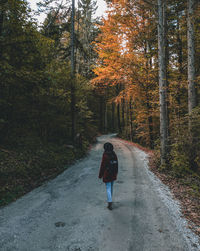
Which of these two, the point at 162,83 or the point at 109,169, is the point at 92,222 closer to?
the point at 109,169

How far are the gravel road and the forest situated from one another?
55.8 inches

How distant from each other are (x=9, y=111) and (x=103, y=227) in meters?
7.60

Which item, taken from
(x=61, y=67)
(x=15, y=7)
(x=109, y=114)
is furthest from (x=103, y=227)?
(x=109, y=114)

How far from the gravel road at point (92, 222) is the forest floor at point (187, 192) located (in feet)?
1.03

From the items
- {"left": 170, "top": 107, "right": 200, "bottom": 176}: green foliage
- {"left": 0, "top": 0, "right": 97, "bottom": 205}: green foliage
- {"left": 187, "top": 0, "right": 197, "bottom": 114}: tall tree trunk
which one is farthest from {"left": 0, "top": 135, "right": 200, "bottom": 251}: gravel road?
{"left": 187, "top": 0, "right": 197, "bottom": 114}: tall tree trunk

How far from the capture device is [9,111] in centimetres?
840

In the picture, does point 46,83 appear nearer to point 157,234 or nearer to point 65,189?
point 65,189

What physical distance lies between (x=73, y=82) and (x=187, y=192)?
1039 cm

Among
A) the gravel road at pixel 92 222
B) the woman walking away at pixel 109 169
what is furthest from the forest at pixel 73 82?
the woman walking away at pixel 109 169

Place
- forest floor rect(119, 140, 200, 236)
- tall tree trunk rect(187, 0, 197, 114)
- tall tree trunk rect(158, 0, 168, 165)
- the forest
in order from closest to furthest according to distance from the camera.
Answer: forest floor rect(119, 140, 200, 236) < the forest < tall tree trunk rect(187, 0, 197, 114) < tall tree trunk rect(158, 0, 168, 165)

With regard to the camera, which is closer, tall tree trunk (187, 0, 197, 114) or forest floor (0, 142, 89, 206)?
forest floor (0, 142, 89, 206)

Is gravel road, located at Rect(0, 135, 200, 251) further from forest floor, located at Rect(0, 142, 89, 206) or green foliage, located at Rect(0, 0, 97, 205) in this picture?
green foliage, located at Rect(0, 0, 97, 205)

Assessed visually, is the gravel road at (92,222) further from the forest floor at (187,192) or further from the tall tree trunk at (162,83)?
the tall tree trunk at (162,83)

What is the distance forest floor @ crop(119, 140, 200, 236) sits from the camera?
165 inches
